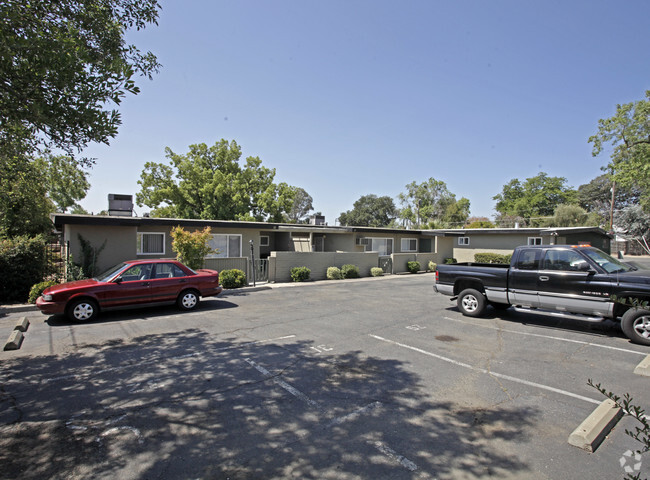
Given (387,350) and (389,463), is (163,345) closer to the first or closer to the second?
(387,350)

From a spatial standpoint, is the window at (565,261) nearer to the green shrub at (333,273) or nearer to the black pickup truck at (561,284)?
the black pickup truck at (561,284)

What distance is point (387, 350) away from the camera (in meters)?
6.68

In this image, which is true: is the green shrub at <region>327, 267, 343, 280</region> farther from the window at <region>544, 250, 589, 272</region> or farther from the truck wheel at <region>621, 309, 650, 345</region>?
the truck wheel at <region>621, 309, 650, 345</region>

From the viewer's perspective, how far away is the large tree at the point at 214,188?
37.7 m

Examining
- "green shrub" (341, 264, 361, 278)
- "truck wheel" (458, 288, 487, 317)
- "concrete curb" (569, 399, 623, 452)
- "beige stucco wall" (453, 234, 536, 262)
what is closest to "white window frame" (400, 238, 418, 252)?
"beige stucco wall" (453, 234, 536, 262)

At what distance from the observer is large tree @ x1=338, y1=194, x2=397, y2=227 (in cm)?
7700

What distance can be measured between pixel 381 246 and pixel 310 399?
68.0 feet

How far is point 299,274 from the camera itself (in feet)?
58.2

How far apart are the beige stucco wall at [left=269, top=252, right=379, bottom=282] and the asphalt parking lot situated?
29.5ft

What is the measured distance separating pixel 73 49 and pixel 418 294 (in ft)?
42.0

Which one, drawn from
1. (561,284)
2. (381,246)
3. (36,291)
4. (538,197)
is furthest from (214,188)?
(538,197)

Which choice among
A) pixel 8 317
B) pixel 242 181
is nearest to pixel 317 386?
pixel 8 317

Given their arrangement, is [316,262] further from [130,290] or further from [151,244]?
[130,290]

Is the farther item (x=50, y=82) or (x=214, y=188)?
(x=214, y=188)
